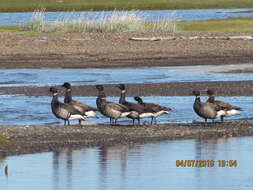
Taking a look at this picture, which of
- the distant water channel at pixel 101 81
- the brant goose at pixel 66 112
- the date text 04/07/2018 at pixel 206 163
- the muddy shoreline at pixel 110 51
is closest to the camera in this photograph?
the date text 04/07/2018 at pixel 206 163

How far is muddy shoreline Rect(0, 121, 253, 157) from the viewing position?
16.0 meters

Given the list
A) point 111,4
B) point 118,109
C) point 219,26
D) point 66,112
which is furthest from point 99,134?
point 111,4

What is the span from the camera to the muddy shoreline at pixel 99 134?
16.0m

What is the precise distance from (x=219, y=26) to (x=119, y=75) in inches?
865

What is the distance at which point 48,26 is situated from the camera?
47375 millimetres

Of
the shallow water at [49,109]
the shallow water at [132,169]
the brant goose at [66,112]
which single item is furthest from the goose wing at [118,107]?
the shallow water at [132,169]

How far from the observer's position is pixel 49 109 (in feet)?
74.5

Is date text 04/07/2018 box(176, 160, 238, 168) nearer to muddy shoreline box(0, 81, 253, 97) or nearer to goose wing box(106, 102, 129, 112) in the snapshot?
goose wing box(106, 102, 129, 112)

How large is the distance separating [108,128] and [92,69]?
49.3ft

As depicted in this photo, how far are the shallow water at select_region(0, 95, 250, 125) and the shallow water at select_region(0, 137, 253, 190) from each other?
15.0 ft

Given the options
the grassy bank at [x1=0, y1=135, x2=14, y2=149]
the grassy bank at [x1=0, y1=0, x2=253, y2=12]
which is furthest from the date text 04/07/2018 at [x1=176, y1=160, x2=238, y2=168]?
the grassy bank at [x1=0, y1=0, x2=253, y2=12]

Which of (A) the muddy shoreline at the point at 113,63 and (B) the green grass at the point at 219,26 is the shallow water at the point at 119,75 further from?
(B) the green grass at the point at 219,26

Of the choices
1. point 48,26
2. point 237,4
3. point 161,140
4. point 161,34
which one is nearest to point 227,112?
point 161,140

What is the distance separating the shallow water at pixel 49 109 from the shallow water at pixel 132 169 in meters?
4.59
